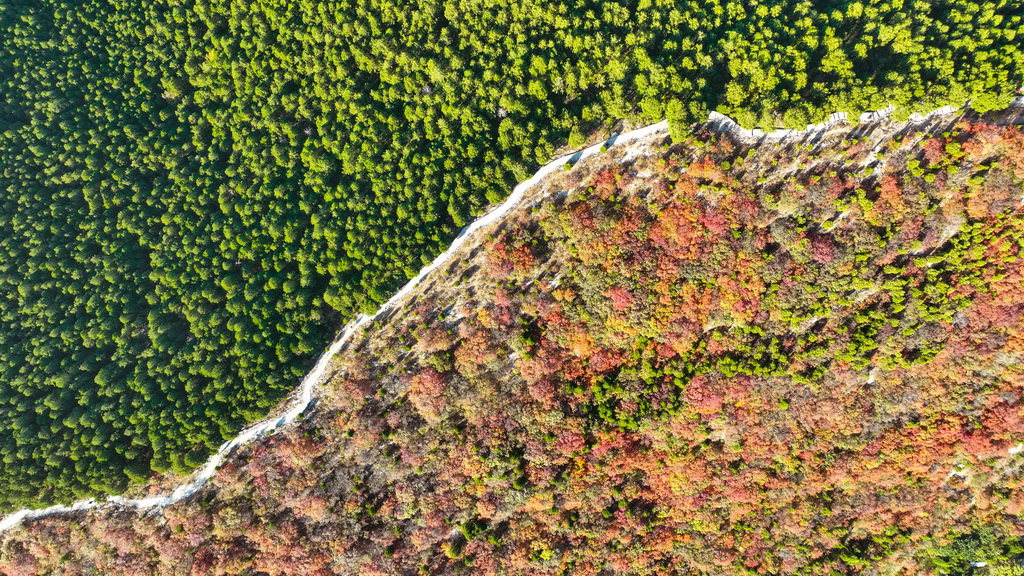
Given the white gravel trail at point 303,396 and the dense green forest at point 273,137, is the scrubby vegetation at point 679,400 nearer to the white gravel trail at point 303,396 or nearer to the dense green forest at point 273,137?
the white gravel trail at point 303,396

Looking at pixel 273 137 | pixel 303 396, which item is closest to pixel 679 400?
pixel 303 396

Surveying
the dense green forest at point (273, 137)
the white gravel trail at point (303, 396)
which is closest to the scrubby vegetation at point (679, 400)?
the white gravel trail at point (303, 396)

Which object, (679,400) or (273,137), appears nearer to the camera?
(679,400)

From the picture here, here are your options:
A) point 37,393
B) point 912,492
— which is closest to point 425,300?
point 37,393

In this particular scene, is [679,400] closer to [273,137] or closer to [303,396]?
[303,396]

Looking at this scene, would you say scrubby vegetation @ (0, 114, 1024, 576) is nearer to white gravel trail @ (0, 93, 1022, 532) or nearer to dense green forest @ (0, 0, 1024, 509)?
white gravel trail @ (0, 93, 1022, 532)

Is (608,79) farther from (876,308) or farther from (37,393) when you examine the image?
(37,393)

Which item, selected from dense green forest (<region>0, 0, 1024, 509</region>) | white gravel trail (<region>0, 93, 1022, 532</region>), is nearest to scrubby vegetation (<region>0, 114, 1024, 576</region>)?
white gravel trail (<region>0, 93, 1022, 532</region>)
